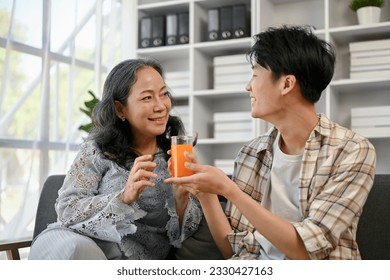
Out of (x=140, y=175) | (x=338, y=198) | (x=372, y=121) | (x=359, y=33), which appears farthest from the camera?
(x=359, y=33)

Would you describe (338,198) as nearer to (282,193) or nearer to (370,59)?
(282,193)

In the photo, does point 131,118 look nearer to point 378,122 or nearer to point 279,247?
point 279,247

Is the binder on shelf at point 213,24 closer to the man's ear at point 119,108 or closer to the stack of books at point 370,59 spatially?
the stack of books at point 370,59

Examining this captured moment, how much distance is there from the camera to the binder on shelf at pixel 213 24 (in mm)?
4043

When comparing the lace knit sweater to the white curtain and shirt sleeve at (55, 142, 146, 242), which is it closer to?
shirt sleeve at (55, 142, 146, 242)

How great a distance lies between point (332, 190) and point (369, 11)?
2.40m

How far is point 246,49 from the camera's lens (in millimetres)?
4105

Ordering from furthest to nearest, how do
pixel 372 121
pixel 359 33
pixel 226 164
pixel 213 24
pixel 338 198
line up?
1. pixel 213 24
2. pixel 226 164
3. pixel 359 33
4. pixel 372 121
5. pixel 338 198

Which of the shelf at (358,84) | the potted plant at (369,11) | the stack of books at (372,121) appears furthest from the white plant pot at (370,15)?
the stack of books at (372,121)

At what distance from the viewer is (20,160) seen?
343cm

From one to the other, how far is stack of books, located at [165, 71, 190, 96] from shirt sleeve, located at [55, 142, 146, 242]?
7.38 feet

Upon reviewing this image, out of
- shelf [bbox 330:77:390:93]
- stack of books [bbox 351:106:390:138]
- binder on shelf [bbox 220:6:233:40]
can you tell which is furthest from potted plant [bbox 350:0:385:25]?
binder on shelf [bbox 220:6:233:40]

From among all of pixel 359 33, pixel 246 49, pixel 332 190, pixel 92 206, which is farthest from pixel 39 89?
pixel 332 190

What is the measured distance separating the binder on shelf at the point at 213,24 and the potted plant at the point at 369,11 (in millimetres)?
980
